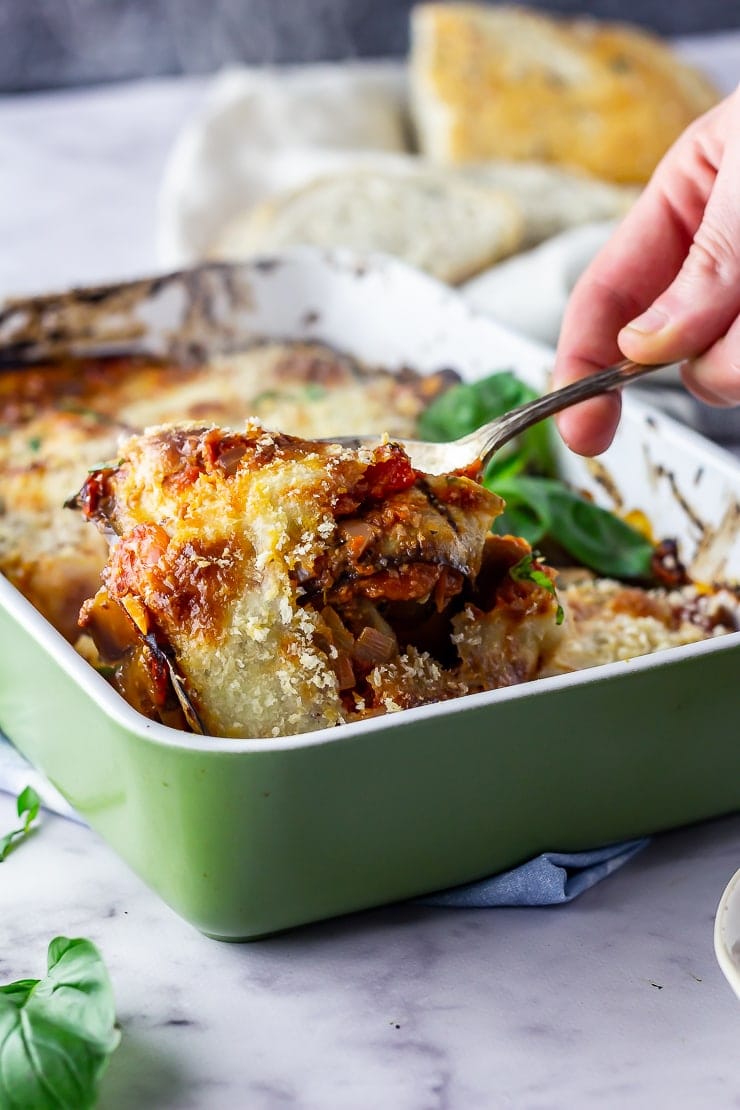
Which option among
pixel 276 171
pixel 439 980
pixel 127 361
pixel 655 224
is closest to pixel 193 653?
pixel 439 980

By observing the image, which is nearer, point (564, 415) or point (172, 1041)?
point (172, 1041)

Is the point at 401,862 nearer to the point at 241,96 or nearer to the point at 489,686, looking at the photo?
the point at 489,686

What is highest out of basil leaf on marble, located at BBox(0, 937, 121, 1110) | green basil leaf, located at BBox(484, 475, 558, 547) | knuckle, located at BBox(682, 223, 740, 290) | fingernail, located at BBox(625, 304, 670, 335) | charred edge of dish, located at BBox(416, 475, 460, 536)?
basil leaf on marble, located at BBox(0, 937, 121, 1110)

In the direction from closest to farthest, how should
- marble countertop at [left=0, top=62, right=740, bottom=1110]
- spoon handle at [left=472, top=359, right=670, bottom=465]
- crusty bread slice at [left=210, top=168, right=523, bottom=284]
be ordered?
marble countertop at [left=0, top=62, right=740, bottom=1110], spoon handle at [left=472, top=359, right=670, bottom=465], crusty bread slice at [left=210, top=168, right=523, bottom=284]

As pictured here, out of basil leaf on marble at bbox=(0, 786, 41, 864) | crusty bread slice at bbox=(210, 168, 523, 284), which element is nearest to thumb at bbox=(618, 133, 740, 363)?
basil leaf on marble at bbox=(0, 786, 41, 864)

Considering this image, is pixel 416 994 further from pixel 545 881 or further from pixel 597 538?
pixel 597 538

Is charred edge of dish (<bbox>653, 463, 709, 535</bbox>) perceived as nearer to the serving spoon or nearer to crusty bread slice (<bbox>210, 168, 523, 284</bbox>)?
the serving spoon
